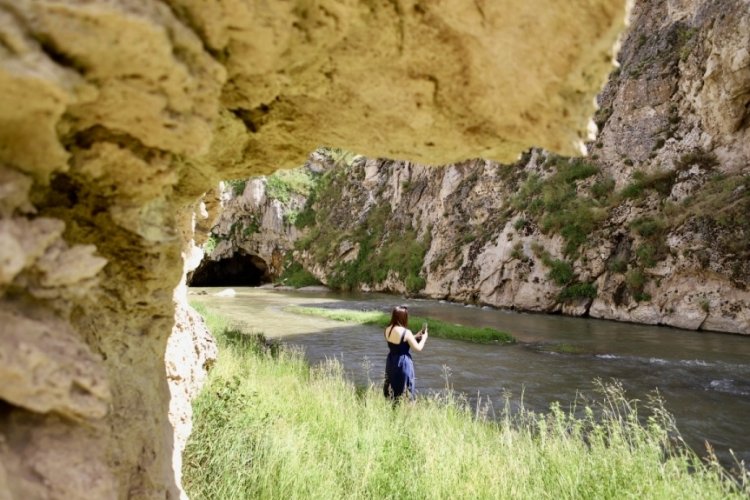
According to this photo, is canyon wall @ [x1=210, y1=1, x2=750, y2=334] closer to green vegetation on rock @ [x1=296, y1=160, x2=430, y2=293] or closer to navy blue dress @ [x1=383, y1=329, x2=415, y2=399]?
green vegetation on rock @ [x1=296, y1=160, x2=430, y2=293]

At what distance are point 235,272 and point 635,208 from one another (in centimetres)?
4404

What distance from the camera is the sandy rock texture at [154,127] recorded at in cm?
161

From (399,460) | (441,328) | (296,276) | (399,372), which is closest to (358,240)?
(296,276)

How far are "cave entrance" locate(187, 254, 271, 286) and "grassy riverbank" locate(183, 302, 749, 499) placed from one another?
48.4m

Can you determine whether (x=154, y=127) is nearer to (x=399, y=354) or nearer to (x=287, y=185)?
(x=399, y=354)

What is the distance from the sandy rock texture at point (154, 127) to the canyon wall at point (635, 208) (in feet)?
69.0

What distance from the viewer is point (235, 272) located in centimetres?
5753

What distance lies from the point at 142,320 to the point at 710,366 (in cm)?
1506

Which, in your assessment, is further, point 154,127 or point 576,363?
point 576,363

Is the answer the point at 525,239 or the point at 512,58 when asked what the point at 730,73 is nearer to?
the point at 525,239

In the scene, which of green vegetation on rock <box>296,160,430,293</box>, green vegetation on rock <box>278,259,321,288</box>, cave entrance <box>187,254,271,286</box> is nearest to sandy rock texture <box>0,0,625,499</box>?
green vegetation on rock <box>296,160,430,293</box>

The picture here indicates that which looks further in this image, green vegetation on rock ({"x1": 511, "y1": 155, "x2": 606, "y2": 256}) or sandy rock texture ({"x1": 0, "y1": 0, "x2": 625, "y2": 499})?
green vegetation on rock ({"x1": 511, "y1": 155, "x2": 606, "y2": 256})

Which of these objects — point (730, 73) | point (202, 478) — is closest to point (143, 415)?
point (202, 478)

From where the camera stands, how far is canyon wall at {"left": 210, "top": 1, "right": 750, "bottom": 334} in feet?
67.8
